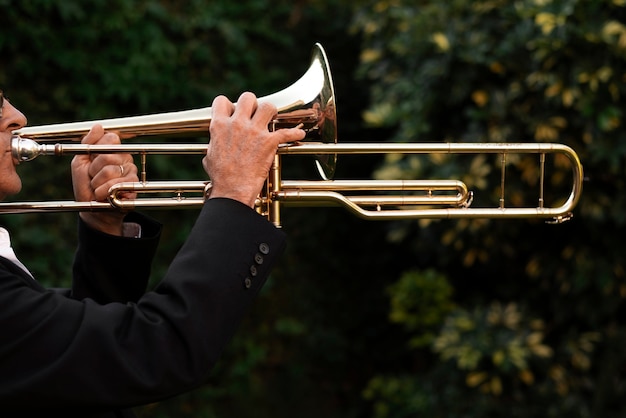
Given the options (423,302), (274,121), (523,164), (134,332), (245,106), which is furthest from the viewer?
(423,302)

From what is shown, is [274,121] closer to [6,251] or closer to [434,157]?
[6,251]

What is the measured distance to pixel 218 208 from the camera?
168cm

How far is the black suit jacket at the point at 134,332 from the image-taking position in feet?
4.99

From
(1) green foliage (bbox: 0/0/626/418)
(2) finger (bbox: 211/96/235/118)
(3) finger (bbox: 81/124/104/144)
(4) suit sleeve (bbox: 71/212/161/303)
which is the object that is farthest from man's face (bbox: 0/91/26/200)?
(1) green foliage (bbox: 0/0/626/418)

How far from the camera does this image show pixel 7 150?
1.81 meters

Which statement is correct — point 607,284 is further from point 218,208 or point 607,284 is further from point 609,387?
point 218,208

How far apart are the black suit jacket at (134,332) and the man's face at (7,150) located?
0.21 m

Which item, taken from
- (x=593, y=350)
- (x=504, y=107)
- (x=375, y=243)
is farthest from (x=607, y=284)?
(x=375, y=243)

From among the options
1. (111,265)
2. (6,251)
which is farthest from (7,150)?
(111,265)

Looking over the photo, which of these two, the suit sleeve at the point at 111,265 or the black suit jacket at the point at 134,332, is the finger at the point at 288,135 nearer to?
the black suit jacket at the point at 134,332

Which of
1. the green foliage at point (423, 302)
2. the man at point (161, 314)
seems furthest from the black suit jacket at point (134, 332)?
the green foliage at point (423, 302)

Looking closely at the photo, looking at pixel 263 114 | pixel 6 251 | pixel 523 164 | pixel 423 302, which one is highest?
pixel 263 114

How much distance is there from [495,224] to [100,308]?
8.47 feet

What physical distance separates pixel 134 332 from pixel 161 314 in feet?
0.20
